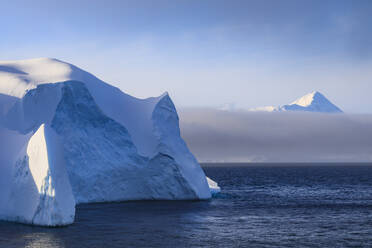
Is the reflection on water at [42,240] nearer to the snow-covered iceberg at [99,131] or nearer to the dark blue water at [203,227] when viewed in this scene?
the dark blue water at [203,227]

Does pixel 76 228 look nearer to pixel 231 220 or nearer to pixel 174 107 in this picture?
pixel 231 220

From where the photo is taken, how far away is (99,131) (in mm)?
Answer: 40906

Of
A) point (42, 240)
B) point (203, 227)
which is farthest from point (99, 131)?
point (42, 240)

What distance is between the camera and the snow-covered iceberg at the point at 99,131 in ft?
121

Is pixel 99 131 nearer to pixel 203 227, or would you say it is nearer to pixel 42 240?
pixel 203 227

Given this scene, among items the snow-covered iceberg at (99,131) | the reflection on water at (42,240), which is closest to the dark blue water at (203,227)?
the reflection on water at (42,240)

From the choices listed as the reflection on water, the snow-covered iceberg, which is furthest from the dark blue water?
the snow-covered iceberg

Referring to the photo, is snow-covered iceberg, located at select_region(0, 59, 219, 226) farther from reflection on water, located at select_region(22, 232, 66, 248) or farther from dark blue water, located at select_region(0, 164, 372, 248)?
reflection on water, located at select_region(22, 232, 66, 248)

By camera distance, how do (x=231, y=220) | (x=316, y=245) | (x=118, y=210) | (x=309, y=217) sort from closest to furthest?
(x=316, y=245), (x=231, y=220), (x=309, y=217), (x=118, y=210)

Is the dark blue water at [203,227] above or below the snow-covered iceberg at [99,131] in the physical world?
below

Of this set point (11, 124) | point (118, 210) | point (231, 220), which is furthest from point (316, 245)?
point (11, 124)

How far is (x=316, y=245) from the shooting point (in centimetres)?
2258

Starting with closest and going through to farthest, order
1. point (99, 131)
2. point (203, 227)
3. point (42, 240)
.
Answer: point (42, 240) < point (203, 227) < point (99, 131)

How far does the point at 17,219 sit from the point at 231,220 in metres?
13.9
